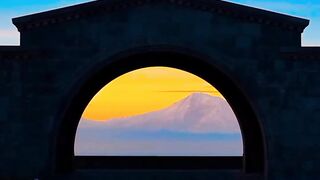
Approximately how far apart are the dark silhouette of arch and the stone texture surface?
266 millimetres

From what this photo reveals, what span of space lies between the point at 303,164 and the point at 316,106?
2030 mm

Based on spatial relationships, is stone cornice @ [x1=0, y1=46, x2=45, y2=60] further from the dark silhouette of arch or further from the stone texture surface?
the dark silhouette of arch

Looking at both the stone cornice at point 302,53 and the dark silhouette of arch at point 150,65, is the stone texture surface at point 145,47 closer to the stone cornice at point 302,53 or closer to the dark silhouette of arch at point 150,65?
the stone cornice at point 302,53

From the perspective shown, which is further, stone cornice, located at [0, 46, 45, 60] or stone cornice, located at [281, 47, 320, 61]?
stone cornice, located at [281, 47, 320, 61]

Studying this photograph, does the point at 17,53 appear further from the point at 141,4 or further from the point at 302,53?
the point at 302,53

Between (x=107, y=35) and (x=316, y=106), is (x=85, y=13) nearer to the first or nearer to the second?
(x=107, y=35)

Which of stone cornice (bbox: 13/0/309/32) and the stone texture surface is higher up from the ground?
stone cornice (bbox: 13/0/309/32)

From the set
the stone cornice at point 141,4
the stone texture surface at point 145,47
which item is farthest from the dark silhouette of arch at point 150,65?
the stone cornice at point 141,4

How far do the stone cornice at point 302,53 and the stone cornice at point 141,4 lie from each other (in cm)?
81

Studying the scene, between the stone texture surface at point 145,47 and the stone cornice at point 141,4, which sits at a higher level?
the stone cornice at point 141,4

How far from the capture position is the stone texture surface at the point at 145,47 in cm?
2434

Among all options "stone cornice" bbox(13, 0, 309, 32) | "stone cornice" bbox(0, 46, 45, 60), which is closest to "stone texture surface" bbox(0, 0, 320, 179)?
"stone cornice" bbox(0, 46, 45, 60)

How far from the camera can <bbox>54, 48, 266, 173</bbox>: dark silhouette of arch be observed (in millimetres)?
24594

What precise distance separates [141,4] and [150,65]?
12.8ft
